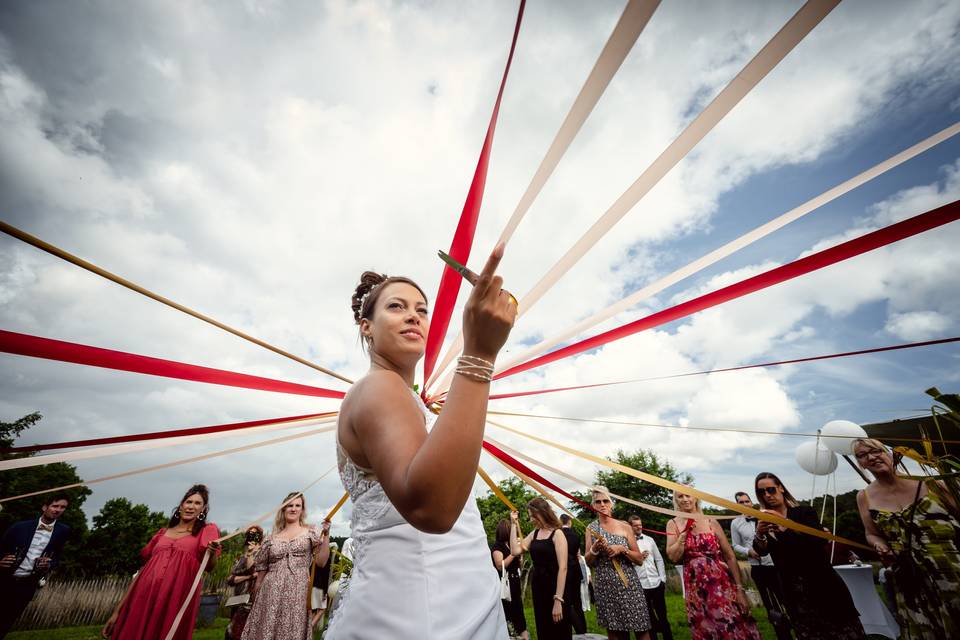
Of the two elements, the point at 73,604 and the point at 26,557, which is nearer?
the point at 26,557

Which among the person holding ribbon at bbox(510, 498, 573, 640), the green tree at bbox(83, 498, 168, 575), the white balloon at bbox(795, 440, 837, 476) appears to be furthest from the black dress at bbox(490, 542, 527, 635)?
the green tree at bbox(83, 498, 168, 575)

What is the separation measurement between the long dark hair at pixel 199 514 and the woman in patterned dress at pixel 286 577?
76 cm

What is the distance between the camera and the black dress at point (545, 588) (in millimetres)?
5070

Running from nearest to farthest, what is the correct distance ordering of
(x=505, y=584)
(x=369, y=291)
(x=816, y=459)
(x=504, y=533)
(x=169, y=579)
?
(x=369, y=291)
(x=169, y=579)
(x=505, y=584)
(x=504, y=533)
(x=816, y=459)

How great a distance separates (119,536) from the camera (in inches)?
1291

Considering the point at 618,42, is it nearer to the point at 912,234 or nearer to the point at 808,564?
the point at 912,234

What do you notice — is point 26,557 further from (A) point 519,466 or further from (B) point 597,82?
(B) point 597,82

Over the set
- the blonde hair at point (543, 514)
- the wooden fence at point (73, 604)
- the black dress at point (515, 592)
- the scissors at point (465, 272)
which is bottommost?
the wooden fence at point (73, 604)

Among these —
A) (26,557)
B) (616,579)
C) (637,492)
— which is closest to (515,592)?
(616,579)

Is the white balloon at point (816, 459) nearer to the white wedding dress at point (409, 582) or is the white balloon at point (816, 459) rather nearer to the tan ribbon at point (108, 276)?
the white wedding dress at point (409, 582)

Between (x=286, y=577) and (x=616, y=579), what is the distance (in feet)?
13.5

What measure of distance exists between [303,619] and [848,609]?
18.2 ft

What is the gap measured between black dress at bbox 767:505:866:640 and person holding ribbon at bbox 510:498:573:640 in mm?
2408

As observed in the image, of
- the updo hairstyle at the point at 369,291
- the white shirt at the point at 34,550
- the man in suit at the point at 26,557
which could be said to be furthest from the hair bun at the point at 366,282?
the white shirt at the point at 34,550
